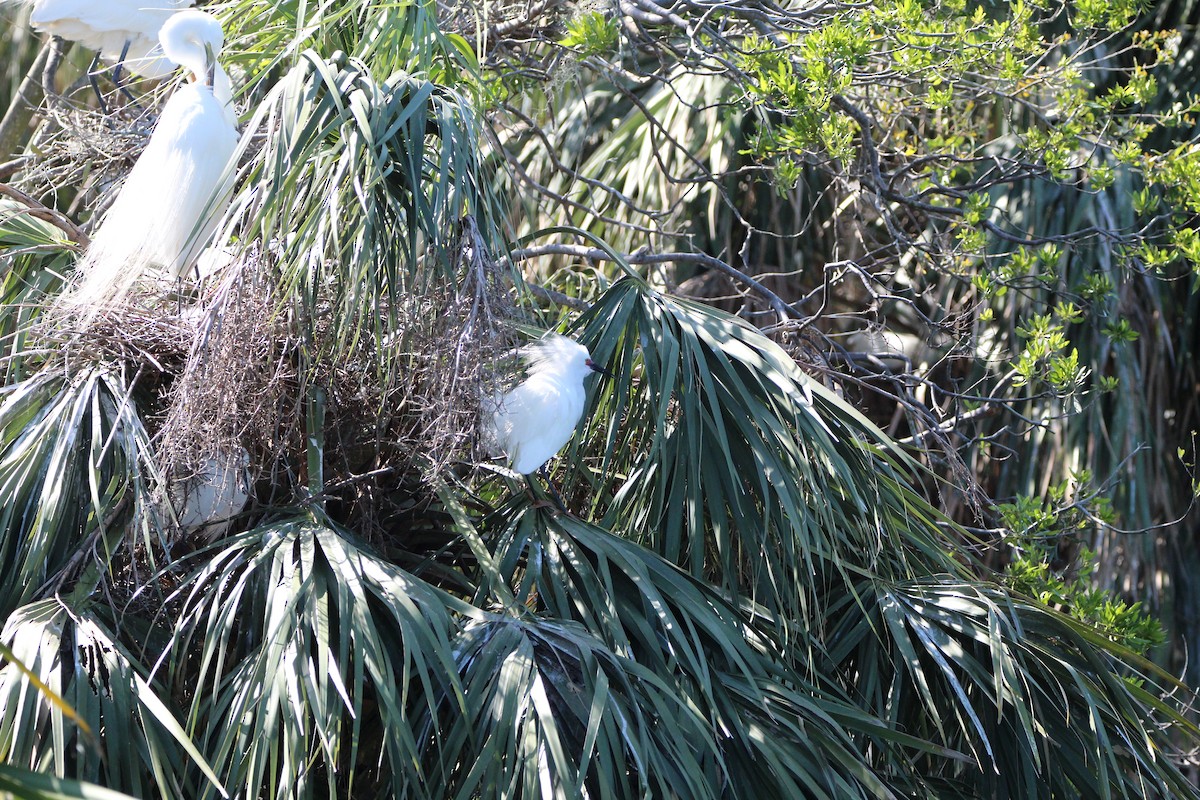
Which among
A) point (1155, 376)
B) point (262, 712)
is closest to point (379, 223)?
point (262, 712)

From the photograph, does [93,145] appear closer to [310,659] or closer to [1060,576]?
[310,659]

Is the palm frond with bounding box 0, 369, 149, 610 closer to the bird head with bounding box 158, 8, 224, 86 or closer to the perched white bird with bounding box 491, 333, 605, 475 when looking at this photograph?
the perched white bird with bounding box 491, 333, 605, 475

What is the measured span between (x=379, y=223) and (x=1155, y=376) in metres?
2.91

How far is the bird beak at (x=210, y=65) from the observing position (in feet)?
8.07

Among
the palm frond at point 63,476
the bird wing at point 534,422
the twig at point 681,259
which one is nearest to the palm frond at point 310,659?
the palm frond at point 63,476

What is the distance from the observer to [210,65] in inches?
97.8

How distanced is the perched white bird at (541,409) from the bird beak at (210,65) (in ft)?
3.27

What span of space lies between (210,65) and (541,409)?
1134 millimetres

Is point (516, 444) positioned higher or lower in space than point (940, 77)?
lower

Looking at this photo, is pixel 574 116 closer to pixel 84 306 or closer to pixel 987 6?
pixel 987 6

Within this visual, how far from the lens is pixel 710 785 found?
5.66ft

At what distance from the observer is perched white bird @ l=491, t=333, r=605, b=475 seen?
2012mm

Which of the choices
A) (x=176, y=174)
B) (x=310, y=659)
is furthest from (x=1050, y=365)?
(x=176, y=174)

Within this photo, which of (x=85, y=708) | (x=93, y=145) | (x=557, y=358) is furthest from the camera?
(x=93, y=145)
